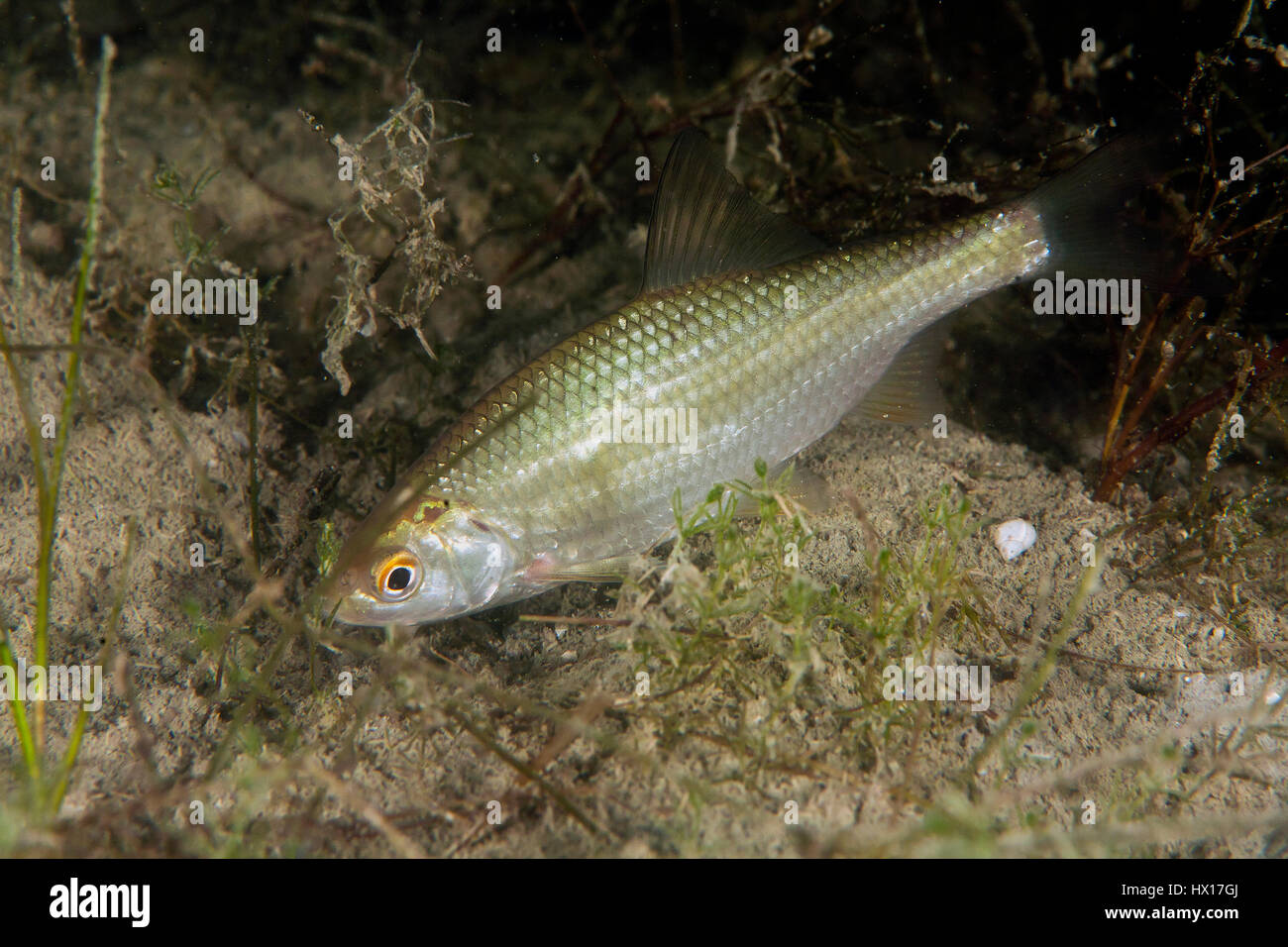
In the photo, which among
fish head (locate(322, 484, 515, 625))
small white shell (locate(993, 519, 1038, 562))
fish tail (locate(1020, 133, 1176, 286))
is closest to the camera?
fish head (locate(322, 484, 515, 625))

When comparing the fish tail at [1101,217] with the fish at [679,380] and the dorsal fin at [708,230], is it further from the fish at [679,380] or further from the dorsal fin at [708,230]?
the dorsal fin at [708,230]

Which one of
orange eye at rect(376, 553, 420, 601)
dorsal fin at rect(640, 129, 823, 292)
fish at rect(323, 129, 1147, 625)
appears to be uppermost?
dorsal fin at rect(640, 129, 823, 292)

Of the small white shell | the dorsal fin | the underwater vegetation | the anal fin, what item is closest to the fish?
the dorsal fin

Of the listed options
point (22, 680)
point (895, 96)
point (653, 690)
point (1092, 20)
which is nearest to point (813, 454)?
point (653, 690)

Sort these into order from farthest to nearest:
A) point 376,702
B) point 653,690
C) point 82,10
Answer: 1. point 82,10
2. point 376,702
3. point 653,690

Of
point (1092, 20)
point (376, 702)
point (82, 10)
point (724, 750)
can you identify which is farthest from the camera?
point (82, 10)

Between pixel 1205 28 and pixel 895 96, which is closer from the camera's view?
pixel 1205 28

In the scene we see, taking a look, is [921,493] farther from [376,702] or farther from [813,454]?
[376,702]

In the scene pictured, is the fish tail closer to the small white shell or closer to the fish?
the fish

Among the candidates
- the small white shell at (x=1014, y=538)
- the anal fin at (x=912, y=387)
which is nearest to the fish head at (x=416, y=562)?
the anal fin at (x=912, y=387)
